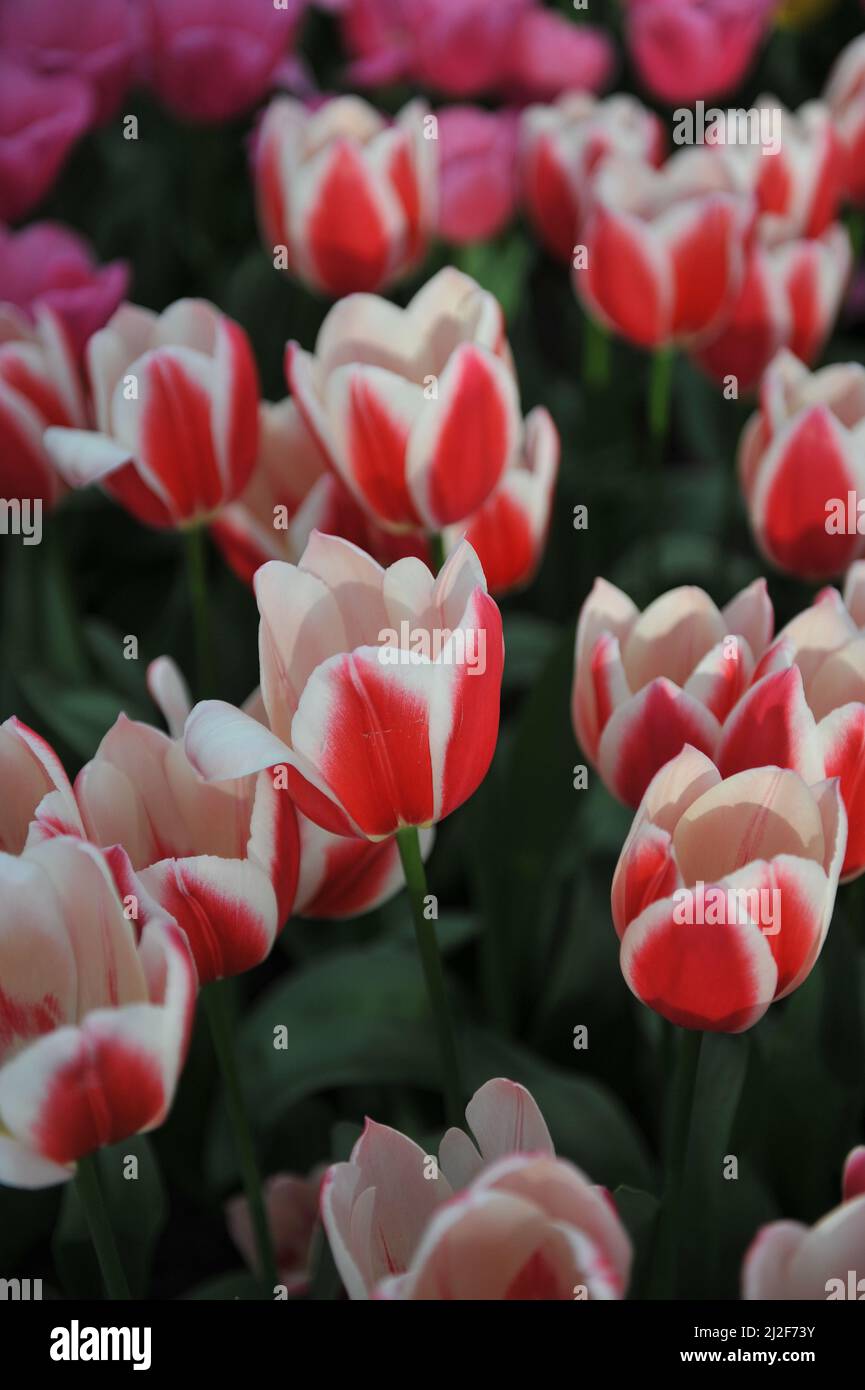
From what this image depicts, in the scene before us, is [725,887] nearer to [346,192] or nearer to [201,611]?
[201,611]

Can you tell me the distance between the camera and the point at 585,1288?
1.28ft

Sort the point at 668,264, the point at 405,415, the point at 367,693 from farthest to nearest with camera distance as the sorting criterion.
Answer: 1. the point at 668,264
2. the point at 405,415
3. the point at 367,693

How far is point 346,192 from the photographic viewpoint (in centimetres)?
96

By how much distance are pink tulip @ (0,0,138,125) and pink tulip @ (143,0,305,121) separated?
0.04 metres

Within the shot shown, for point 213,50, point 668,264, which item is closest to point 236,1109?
point 668,264

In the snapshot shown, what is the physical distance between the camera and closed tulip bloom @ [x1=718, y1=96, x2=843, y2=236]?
3.36ft

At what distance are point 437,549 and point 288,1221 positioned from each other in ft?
1.14

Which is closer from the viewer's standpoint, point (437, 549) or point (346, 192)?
point (437, 549)

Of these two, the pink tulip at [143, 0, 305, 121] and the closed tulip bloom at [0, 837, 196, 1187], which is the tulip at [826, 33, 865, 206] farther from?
the closed tulip bloom at [0, 837, 196, 1187]

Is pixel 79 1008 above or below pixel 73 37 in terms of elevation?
below

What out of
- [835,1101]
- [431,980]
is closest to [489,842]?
[835,1101]

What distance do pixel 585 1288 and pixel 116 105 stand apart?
1.25m

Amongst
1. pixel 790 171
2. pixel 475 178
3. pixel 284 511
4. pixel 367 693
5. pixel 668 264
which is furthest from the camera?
pixel 475 178

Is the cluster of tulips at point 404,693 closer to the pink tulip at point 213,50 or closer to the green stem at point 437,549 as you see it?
the green stem at point 437,549
